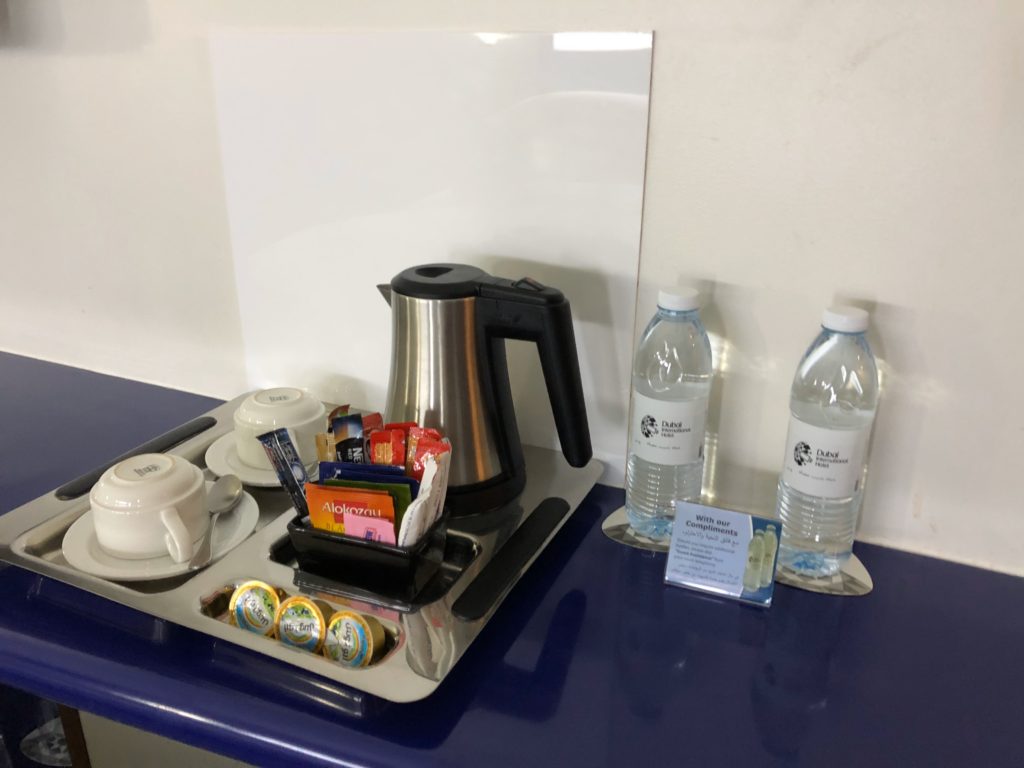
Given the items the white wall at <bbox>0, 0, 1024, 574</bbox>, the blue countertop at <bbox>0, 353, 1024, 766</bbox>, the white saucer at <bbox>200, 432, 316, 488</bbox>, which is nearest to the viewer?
the blue countertop at <bbox>0, 353, 1024, 766</bbox>

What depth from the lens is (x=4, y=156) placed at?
3.89 feet

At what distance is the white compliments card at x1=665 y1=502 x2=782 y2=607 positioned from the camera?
75cm

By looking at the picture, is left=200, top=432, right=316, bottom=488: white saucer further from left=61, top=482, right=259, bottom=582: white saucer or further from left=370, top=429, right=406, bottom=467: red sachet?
left=370, top=429, right=406, bottom=467: red sachet

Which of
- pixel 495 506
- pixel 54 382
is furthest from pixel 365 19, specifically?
pixel 54 382

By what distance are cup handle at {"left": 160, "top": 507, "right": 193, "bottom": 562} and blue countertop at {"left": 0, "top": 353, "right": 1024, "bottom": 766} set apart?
59 millimetres

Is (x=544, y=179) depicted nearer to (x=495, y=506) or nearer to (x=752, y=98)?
(x=752, y=98)

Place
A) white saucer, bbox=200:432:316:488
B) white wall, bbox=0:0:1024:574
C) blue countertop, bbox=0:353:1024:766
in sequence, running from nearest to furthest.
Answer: blue countertop, bbox=0:353:1024:766 → white wall, bbox=0:0:1024:574 → white saucer, bbox=200:432:316:488

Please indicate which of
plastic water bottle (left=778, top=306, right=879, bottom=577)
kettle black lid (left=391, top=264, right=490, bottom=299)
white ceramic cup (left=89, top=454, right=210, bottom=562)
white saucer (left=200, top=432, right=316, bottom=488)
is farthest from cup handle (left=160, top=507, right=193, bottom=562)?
plastic water bottle (left=778, top=306, right=879, bottom=577)

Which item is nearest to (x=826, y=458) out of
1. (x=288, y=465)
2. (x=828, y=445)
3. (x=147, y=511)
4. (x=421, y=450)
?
(x=828, y=445)

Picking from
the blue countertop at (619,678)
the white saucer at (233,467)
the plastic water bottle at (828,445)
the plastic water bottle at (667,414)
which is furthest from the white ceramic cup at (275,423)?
the plastic water bottle at (828,445)

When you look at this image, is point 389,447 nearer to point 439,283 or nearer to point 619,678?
point 439,283

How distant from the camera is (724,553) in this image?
2.50ft

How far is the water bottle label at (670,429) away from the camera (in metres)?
0.79

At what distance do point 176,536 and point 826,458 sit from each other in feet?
1.92
